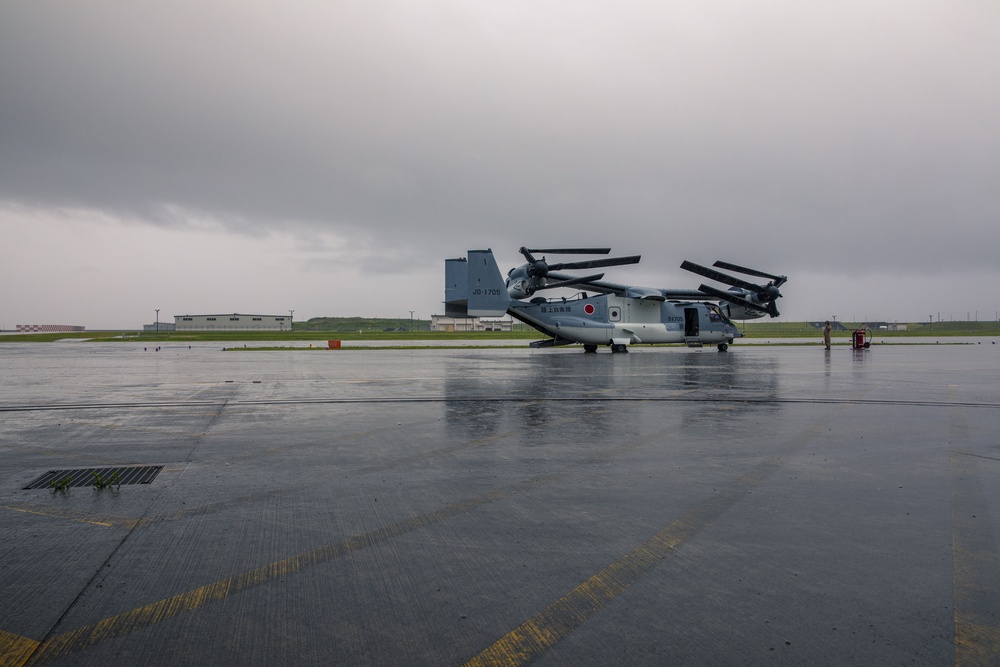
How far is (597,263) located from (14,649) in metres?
30.5

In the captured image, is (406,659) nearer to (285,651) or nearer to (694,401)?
(285,651)

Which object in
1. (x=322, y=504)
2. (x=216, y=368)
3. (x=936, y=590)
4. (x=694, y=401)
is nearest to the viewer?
(x=936, y=590)

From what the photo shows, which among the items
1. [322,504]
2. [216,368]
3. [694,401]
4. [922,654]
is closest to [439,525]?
[322,504]

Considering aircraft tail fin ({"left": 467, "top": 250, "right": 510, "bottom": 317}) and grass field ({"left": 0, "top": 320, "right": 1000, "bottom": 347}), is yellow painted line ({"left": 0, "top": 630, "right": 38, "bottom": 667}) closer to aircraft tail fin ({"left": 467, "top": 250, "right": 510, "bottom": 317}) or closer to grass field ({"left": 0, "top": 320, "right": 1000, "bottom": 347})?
aircraft tail fin ({"left": 467, "top": 250, "right": 510, "bottom": 317})

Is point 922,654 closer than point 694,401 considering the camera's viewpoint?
Yes

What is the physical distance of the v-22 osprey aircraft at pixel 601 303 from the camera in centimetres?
3169

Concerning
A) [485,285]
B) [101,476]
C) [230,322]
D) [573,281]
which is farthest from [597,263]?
[230,322]

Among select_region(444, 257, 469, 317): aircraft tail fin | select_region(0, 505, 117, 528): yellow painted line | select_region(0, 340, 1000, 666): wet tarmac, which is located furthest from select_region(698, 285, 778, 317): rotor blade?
select_region(0, 505, 117, 528): yellow painted line

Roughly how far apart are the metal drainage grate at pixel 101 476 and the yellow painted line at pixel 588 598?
4.63m

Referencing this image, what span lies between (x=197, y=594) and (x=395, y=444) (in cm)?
459

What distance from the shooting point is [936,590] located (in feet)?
11.3

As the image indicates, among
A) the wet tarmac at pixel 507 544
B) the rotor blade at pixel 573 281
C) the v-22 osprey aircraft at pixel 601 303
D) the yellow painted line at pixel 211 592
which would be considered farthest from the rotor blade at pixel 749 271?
the yellow painted line at pixel 211 592

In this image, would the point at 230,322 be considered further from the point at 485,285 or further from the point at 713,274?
the point at 713,274

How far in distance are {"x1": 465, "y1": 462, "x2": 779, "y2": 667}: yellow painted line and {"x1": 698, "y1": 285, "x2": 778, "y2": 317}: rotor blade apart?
1238 inches
